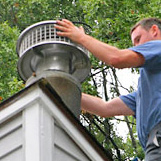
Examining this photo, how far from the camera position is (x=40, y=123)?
214cm

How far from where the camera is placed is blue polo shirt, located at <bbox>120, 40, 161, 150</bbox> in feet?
9.62

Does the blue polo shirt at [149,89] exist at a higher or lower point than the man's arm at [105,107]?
lower

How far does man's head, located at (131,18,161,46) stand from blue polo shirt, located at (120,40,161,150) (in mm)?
240

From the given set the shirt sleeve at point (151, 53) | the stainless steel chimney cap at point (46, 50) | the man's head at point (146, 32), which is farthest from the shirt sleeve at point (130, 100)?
the stainless steel chimney cap at point (46, 50)

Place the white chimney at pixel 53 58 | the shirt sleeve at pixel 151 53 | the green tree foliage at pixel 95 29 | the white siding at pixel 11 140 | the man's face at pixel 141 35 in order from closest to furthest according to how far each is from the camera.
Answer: the white siding at pixel 11 140, the white chimney at pixel 53 58, the shirt sleeve at pixel 151 53, the man's face at pixel 141 35, the green tree foliage at pixel 95 29

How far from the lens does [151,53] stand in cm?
293

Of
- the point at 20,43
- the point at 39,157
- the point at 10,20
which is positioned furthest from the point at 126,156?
the point at 39,157

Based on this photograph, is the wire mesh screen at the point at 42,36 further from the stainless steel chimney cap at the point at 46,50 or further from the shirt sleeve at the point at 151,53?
the shirt sleeve at the point at 151,53

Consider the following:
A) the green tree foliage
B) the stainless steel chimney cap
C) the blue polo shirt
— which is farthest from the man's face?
the green tree foliage

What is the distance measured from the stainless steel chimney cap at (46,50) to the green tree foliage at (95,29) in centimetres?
524

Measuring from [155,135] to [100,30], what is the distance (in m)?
6.47

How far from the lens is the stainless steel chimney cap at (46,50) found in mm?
2789

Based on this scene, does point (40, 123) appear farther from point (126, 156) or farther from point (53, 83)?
point (126, 156)

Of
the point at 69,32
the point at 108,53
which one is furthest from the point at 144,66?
the point at 69,32
